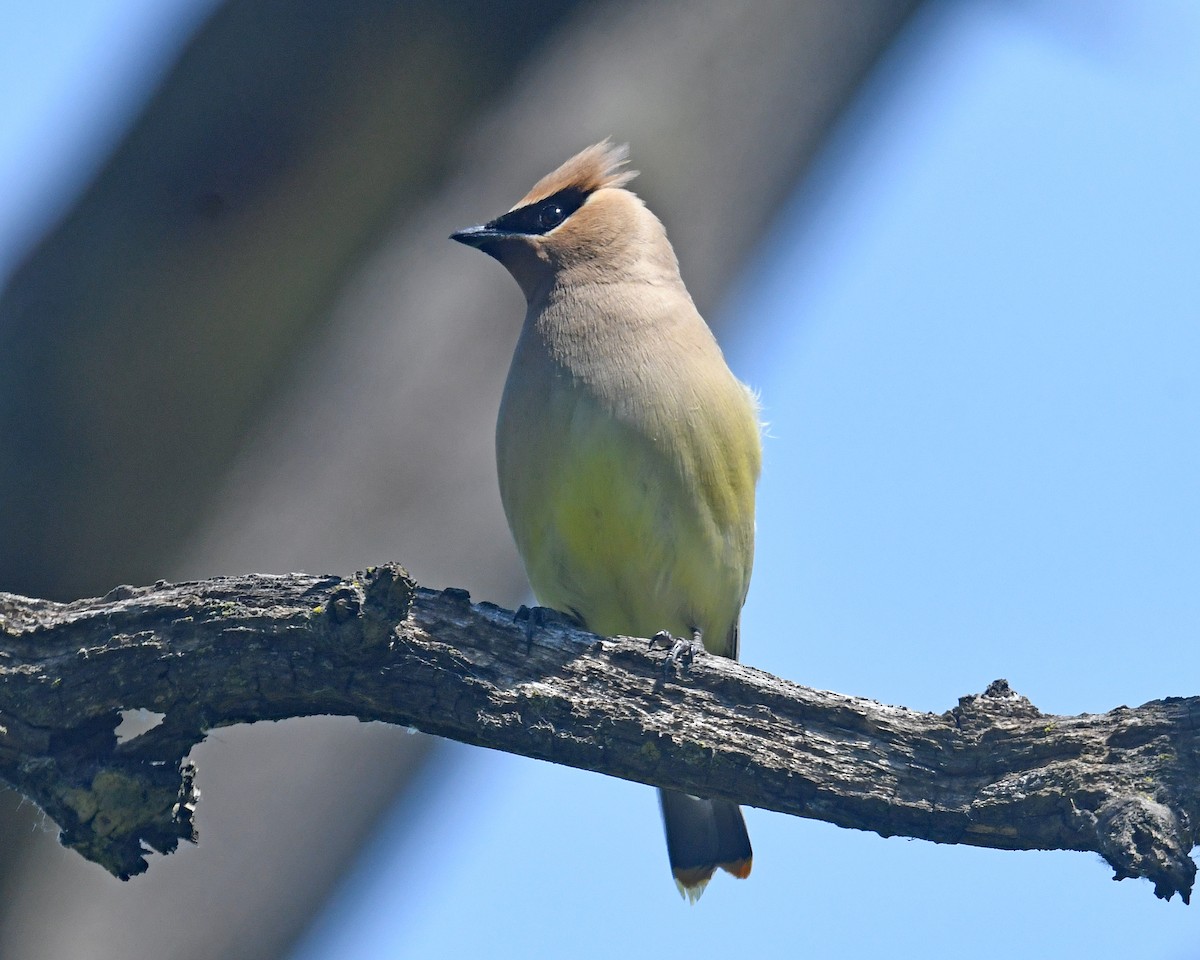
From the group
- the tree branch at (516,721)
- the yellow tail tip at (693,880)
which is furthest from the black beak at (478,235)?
the yellow tail tip at (693,880)

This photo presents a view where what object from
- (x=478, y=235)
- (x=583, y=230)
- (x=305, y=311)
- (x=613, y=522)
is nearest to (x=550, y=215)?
(x=583, y=230)

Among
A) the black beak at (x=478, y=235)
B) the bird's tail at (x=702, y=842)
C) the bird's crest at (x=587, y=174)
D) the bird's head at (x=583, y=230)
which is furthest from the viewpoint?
the bird's tail at (x=702, y=842)

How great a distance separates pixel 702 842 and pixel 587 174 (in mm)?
2414

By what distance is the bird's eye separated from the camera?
18.0 feet

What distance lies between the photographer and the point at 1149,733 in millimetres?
3402

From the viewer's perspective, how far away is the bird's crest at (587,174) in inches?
203

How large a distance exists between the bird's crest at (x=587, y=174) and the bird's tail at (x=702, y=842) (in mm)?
2180

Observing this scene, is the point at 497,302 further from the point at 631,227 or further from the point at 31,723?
the point at 31,723

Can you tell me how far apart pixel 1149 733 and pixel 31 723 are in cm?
250

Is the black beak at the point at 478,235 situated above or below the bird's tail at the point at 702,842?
above

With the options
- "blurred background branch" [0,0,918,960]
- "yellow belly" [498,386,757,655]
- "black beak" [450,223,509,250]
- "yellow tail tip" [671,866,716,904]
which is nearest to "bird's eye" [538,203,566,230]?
"black beak" [450,223,509,250]

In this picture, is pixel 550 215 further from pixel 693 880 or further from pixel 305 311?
pixel 693 880

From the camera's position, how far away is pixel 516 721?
3.62 metres

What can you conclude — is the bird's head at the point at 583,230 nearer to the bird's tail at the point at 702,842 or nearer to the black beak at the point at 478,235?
the black beak at the point at 478,235
